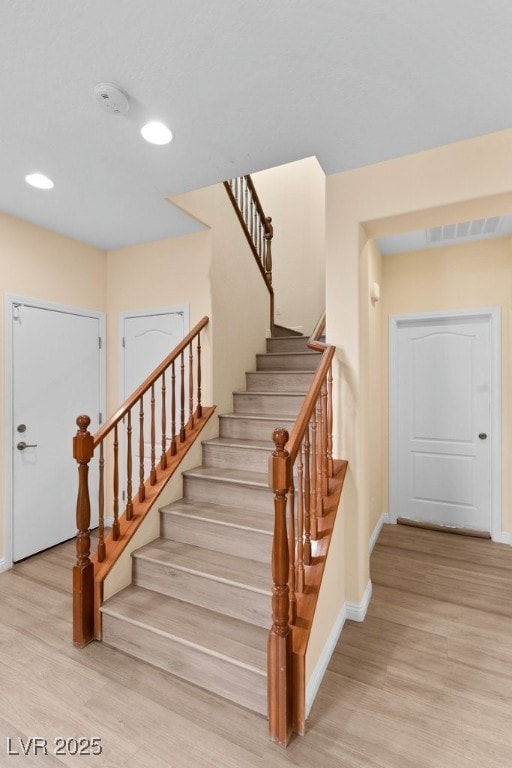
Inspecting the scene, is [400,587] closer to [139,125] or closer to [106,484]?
[106,484]

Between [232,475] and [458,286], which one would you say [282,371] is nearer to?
[232,475]

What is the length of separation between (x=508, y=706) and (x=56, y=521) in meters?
3.23

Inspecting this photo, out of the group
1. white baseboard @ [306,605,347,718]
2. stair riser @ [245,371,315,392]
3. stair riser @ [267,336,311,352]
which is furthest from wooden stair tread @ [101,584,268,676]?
stair riser @ [267,336,311,352]

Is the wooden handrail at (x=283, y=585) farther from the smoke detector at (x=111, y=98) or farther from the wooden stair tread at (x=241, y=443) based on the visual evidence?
the smoke detector at (x=111, y=98)

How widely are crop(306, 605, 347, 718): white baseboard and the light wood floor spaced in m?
0.04

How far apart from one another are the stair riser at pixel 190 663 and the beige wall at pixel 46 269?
4.79 ft

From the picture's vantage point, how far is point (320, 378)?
6.60 ft

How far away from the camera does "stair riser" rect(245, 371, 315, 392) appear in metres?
3.41

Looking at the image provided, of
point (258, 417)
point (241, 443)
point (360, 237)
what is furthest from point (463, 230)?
point (241, 443)

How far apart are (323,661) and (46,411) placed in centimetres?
270

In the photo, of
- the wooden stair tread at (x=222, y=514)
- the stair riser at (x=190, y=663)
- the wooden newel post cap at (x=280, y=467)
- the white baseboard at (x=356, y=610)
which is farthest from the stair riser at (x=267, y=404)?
the stair riser at (x=190, y=663)

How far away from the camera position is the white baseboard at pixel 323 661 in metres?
1.67

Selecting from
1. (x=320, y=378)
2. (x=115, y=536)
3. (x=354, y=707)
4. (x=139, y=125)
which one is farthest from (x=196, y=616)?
→ (x=139, y=125)

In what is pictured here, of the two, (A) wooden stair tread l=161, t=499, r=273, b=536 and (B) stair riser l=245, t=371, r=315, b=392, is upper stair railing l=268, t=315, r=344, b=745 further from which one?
(B) stair riser l=245, t=371, r=315, b=392
